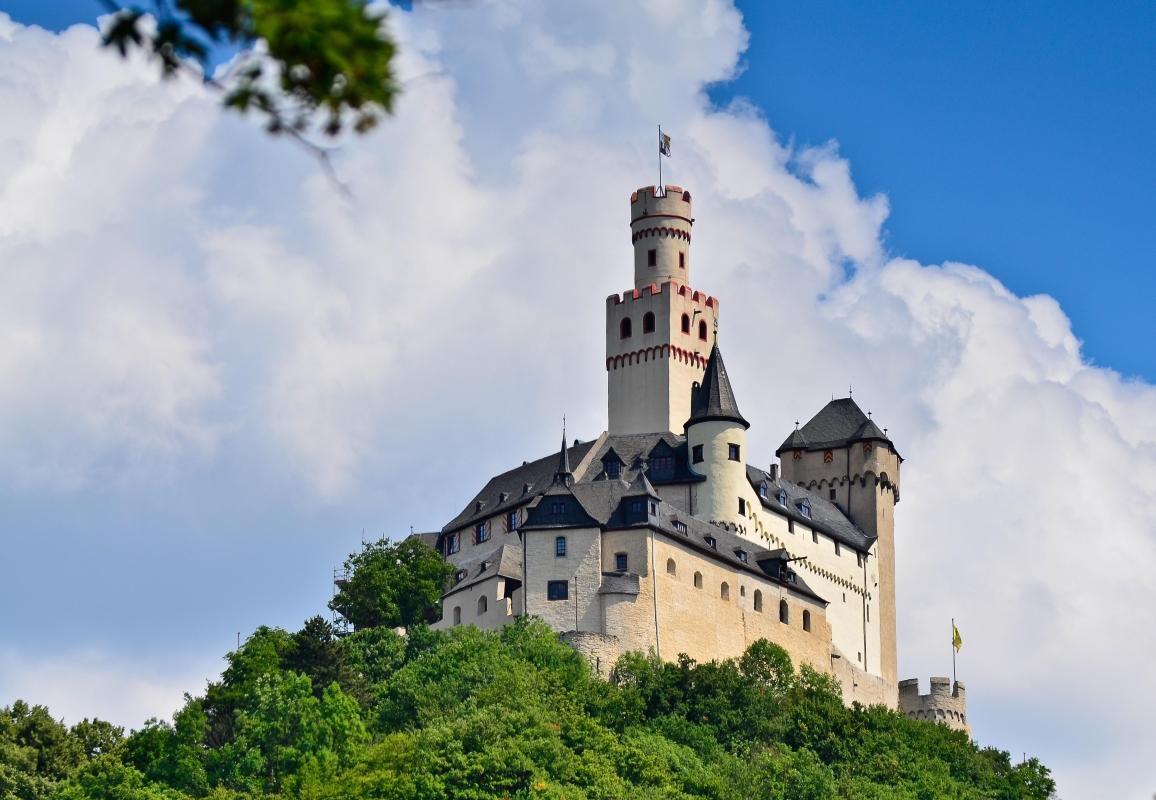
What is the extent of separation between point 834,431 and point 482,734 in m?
36.7

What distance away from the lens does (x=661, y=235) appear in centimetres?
10219

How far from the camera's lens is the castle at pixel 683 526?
81750 mm

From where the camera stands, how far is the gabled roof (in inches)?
4048

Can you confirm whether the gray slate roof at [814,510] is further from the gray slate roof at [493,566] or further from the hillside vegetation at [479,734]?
the gray slate roof at [493,566]

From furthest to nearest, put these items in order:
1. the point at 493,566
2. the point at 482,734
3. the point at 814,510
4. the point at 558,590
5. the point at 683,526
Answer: the point at 814,510, the point at 493,566, the point at 683,526, the point at 558,590, the point at 482,734

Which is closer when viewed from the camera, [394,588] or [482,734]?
[482,734]

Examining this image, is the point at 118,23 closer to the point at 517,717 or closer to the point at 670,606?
the point at 517,717

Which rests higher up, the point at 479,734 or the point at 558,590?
the point at 558,590

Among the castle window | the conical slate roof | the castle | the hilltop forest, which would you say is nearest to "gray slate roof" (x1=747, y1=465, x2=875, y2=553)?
the castle

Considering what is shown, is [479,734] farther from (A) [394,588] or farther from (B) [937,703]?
(B) [937,703]

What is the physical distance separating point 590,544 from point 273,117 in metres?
67.5

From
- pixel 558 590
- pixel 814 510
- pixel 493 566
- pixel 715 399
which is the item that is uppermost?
pixel 715 399

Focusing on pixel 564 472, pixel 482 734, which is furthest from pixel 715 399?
pixel 482 734

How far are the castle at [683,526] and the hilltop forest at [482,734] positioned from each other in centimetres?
178
